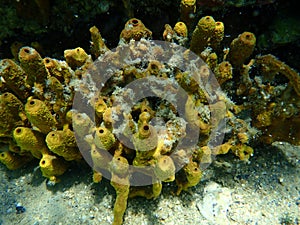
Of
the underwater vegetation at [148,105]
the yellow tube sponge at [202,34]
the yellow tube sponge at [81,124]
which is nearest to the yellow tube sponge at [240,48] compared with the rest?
the underwater vegetation at [148,105]

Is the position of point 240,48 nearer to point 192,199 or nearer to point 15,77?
point 192,199

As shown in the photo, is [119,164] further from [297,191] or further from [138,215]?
[297,191]

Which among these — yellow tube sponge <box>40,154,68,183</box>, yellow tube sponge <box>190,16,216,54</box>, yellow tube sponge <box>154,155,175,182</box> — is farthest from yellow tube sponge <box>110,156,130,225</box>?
yellow tube sponge <box>190,16,216,54</box>

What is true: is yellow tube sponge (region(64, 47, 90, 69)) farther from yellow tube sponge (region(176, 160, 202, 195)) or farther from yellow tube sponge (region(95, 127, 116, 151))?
yellow tube sponge (region(176, 160, 202, 195))

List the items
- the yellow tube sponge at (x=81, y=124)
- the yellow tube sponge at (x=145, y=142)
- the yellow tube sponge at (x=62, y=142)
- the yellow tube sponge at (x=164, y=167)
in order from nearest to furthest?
1. the yellow tube sponge at (x=145, y=142)
2. the yellow tube sponge at (x=164, y=167)
3. the yellow tube sponge at (x=81, y=124)
4. the yellow tube sponge at (x=62, y=142)

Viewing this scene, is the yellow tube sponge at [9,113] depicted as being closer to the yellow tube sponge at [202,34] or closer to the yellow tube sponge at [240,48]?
the yellow tube sponge at [202,34]

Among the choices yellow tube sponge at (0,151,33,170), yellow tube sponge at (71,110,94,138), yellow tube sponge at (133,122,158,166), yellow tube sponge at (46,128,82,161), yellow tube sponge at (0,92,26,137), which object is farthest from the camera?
yellow tube sponge at (0,151,33,170)
